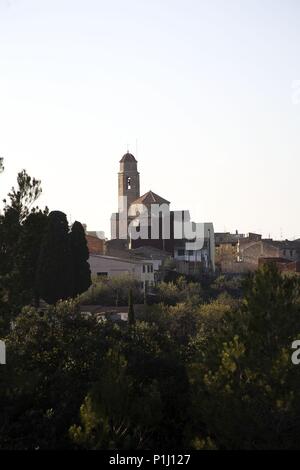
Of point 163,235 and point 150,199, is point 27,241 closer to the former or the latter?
point 163,235

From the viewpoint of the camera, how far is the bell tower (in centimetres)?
9781

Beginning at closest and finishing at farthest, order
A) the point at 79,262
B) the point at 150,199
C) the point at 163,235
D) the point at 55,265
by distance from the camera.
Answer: the point at 55,265, the point at 79,262, the point at 163,235, the point at 150,199

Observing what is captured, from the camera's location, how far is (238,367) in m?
16.3

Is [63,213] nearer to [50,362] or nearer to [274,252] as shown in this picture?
[50,362]

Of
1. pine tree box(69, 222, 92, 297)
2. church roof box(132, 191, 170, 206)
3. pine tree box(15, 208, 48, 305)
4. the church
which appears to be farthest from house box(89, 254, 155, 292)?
pine tree box(15, 208, 48, 305)

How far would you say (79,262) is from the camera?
46375 mm

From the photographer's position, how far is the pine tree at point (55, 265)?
4300 centimetres

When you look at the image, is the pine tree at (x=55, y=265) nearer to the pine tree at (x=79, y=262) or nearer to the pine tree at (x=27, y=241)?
the pine tree at (x=79, y=262)

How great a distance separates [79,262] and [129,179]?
53038mm

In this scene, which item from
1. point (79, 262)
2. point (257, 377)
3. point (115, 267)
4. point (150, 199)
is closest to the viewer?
point (257, 377)

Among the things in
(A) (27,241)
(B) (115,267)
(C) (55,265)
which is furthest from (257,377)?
(B) (115,267)

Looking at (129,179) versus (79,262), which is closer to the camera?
(79,262)

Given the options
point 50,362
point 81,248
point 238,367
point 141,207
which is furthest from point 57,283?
point 141,207
